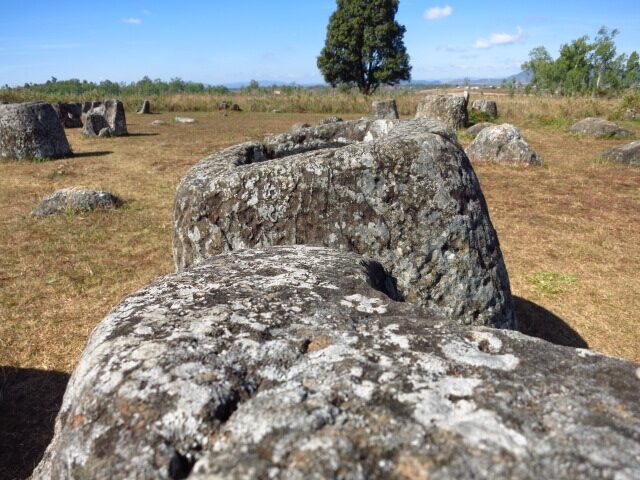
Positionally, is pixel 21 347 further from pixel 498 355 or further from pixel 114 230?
pixel 498 355

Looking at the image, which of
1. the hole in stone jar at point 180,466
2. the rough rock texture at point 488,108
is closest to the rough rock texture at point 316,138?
the hole in stone jar at point 180,466

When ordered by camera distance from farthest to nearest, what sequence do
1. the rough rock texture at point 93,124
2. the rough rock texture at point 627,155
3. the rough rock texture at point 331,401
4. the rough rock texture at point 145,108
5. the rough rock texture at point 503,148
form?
1. the rough rock texture at point 145,108
2. the rough rock texture at point 93,124
3. the rough rock texture at point 503,148
4. the rough rock texture at point 627,155
5. the rough rock texture at point 331,401

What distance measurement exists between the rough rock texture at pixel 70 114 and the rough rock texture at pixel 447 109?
53.2 feet

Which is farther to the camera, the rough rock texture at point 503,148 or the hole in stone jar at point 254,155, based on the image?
the rough rock texture at point 503,148

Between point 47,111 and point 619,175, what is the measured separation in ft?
49.1

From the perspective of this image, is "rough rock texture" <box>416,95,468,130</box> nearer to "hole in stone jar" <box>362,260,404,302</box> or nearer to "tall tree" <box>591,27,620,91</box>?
"hole in stone jar" <box>362,260,404,302</box>

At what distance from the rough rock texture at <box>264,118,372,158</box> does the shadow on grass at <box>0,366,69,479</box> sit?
115 inches

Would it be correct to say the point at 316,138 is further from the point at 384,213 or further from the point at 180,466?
the point at 180,466

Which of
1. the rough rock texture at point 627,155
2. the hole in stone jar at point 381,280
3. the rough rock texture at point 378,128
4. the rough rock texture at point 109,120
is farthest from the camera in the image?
the rough rock texture at point 109,120

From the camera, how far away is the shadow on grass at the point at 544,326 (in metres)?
4.90

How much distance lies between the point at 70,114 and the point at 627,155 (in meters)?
23.1

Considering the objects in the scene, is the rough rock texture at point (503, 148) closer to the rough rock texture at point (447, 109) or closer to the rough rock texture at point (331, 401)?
the rough rock texture at point (447, 109)

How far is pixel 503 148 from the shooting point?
12898 mm

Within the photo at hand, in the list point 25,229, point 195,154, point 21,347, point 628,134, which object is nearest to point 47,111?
point 195,154
